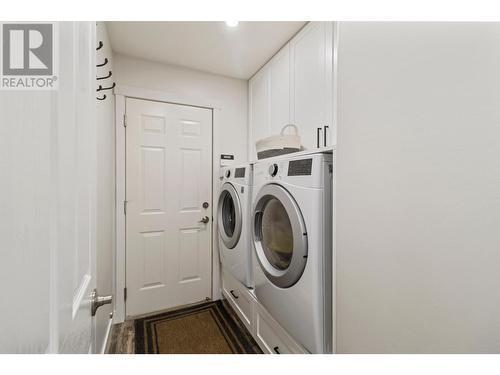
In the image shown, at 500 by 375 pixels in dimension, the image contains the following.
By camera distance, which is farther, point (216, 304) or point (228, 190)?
point (216, 304)

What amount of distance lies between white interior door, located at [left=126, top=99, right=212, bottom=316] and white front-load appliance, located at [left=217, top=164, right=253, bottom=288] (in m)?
0.29

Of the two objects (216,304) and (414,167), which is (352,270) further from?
(216,304)

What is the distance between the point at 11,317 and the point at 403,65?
106cm

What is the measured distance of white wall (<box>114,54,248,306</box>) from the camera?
198cm

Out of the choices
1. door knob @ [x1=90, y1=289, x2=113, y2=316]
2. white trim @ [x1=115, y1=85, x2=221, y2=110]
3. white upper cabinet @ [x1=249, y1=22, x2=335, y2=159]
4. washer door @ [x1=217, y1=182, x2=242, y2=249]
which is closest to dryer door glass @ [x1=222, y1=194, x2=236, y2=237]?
washer door @ [x1=217, y1=182, x2=242, y2=249]

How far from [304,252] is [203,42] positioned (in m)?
1.72

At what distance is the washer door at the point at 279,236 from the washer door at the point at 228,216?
0.33 meters

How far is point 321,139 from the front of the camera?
5.01 feet

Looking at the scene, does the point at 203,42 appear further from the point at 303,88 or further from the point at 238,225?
the point at 238,225

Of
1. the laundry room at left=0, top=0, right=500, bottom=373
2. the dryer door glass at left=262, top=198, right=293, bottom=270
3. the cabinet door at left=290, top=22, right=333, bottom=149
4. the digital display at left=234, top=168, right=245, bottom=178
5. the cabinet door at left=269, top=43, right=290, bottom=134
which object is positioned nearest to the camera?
the laundry room at left=0, top=0, right=500, bottom=373

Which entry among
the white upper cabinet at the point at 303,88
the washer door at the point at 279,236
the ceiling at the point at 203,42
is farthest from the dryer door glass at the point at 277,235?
the ceiling at the point at 203,42

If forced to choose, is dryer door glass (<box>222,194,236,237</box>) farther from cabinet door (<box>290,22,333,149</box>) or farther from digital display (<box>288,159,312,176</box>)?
digital display (<box>288,159,312,176</box>)

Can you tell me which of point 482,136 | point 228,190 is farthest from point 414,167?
point 228,190
